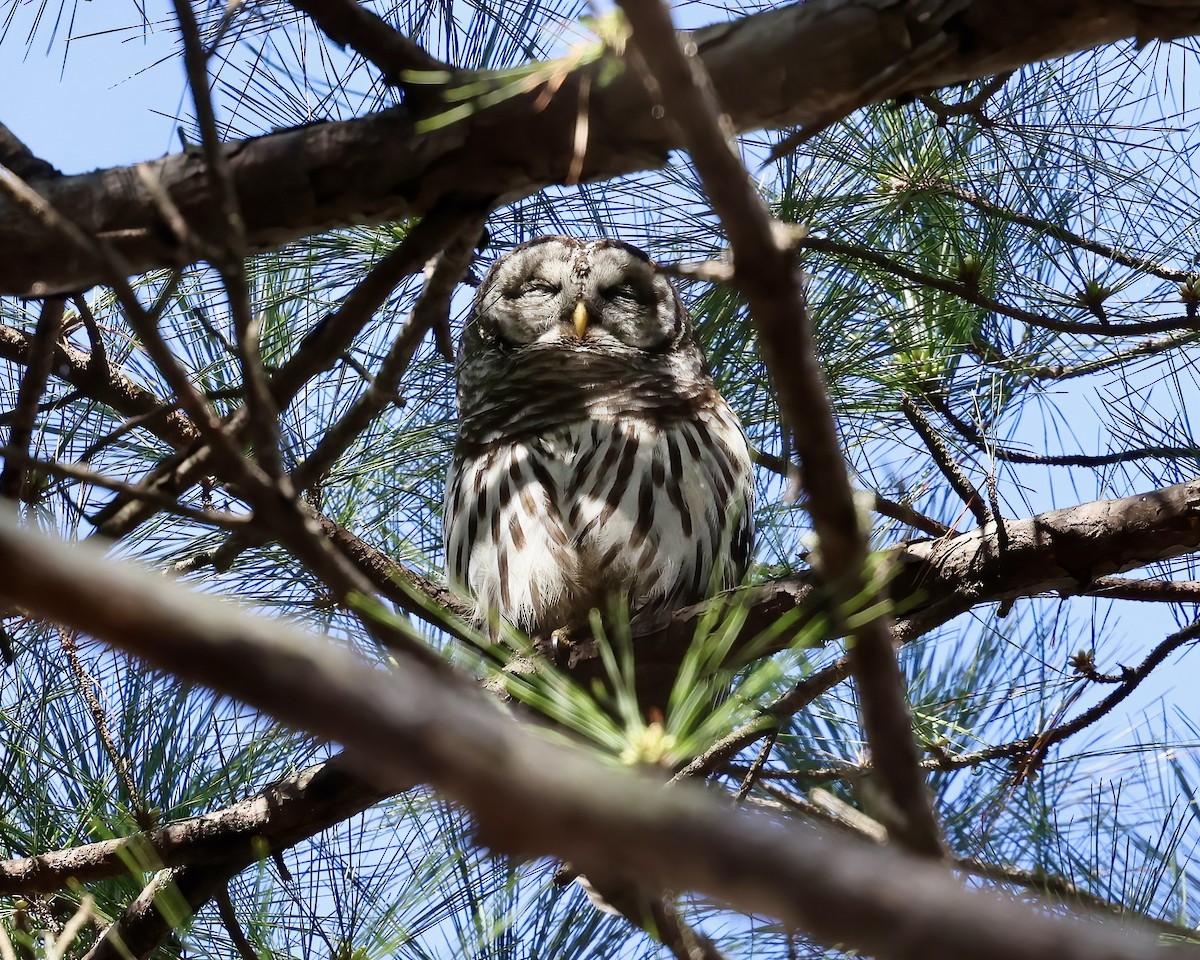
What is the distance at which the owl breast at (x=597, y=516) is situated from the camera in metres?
3.23

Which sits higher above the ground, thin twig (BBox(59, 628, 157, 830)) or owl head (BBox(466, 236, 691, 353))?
owl head (BBox(466, 236, 691, 353))

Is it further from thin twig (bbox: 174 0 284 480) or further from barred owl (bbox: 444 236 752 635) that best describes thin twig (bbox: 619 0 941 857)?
barred owl (bbox: 444 236 752 635)

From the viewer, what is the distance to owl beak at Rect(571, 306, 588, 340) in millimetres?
3914

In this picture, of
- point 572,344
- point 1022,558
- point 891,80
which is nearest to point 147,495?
point 891,80

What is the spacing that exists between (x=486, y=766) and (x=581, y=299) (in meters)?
3.40

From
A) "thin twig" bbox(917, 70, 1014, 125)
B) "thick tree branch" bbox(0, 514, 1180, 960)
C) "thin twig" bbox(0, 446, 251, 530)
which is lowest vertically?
"thick tree branch" bbox(0, 514, 1180, 960)

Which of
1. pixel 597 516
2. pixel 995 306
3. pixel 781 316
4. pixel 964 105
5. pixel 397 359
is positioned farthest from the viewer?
pixel 597 516

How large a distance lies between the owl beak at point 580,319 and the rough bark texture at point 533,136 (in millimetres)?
1846

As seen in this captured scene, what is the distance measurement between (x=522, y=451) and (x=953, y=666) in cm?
144

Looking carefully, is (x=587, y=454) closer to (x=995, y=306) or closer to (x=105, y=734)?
(x=995, y=306)

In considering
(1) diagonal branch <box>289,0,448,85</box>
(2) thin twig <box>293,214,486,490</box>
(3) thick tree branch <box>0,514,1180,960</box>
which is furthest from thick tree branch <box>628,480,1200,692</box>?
(3) thick tree branch <box>0,514,1180,960</box>

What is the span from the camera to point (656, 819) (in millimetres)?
701

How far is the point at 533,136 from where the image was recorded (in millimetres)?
1915

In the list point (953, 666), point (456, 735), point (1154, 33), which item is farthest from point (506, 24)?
point (456, 735)
